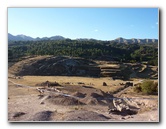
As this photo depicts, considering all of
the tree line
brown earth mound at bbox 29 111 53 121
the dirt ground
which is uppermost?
the tree line

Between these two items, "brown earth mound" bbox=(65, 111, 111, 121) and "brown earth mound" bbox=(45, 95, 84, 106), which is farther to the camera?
"brown earth mound" bbox=(45, 95, 84, 106)

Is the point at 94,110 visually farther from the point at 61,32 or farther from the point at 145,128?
the point at 61,32

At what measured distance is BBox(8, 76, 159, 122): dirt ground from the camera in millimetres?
7480

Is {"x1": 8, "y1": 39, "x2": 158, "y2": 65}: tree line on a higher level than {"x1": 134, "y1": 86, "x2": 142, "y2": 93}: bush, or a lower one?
higher

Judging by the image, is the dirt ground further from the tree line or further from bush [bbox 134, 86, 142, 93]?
the tree line

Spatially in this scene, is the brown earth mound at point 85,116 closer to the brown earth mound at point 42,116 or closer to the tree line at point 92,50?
the brown earth mound at point 42,116

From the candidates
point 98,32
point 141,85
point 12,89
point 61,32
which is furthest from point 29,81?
point 141,85

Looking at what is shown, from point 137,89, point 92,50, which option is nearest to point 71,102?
point 92,50

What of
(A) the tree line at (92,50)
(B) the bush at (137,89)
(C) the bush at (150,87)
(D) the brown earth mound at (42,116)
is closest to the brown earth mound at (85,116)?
(D) the brown earth mound at (42,116)

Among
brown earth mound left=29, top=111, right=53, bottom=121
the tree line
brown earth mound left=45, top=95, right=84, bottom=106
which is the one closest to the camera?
brown earth mound left=29, top=111, right=53, bottom=121

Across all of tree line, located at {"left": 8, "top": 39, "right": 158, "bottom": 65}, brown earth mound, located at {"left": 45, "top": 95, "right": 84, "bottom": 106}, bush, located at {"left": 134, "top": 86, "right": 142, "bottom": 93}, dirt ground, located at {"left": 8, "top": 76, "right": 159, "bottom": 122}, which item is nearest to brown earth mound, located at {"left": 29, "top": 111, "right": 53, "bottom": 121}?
dirt ground, located at {"left": 8, "top": 76, "right": 159, "bottom": 122}

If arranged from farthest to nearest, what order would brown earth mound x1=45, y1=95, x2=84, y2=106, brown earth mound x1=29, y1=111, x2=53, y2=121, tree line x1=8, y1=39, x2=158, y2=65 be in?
1. tree line x1=8, y1=39, x2=158, y2=65
2. brown earth mound x1=45, y1=95, x2=84, y2=106
3. brown earth mound x1=29, y1=111, x2=53, y2=121

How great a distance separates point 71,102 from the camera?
763 centimetres
